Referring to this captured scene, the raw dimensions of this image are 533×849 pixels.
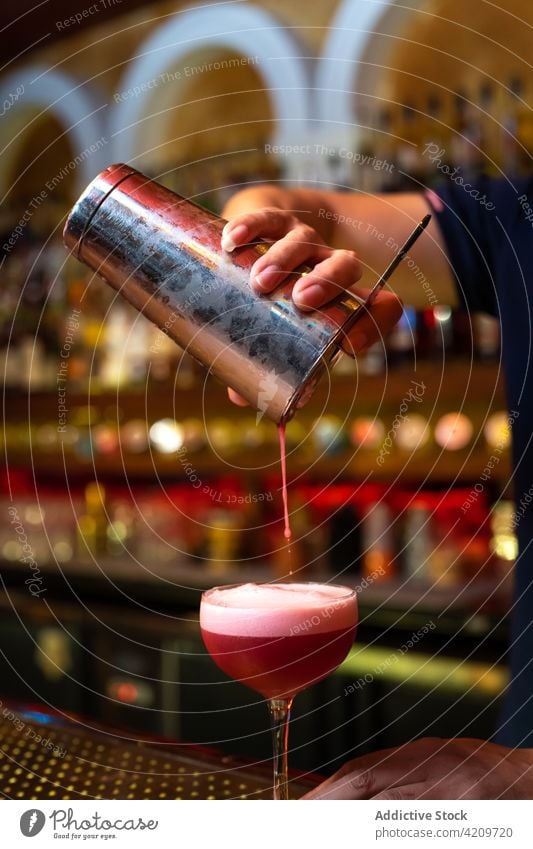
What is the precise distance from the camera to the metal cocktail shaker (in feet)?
2.72

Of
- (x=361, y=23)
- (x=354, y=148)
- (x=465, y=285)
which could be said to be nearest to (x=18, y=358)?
(x=354, y=148)

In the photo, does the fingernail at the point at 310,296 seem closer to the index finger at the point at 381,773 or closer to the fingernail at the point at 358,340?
the fingernail at the point at 358,340

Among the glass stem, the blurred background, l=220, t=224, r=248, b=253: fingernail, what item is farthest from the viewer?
the blurred background

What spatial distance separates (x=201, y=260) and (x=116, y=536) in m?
2.32

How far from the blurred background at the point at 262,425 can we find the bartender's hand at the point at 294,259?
109cm

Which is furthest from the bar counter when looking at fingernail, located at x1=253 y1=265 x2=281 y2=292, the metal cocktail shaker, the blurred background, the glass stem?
the blurred background

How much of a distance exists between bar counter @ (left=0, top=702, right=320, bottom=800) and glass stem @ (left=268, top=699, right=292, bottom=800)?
67 mm

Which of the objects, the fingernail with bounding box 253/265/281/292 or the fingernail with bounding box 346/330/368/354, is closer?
the fingernail with bounding box 253/265/281/292

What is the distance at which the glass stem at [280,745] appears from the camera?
744 millimetres

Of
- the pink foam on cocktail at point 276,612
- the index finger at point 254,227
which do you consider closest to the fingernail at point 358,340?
the index finger at point 254,227

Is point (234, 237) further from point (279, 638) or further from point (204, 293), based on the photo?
point (279, 638)

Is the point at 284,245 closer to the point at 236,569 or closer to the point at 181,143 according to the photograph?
the point at 236,569

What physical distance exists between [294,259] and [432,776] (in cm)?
46

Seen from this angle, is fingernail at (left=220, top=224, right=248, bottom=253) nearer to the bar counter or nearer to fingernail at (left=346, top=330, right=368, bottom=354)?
fingernail at (left=346, top=330, right=368, bottom=354)
